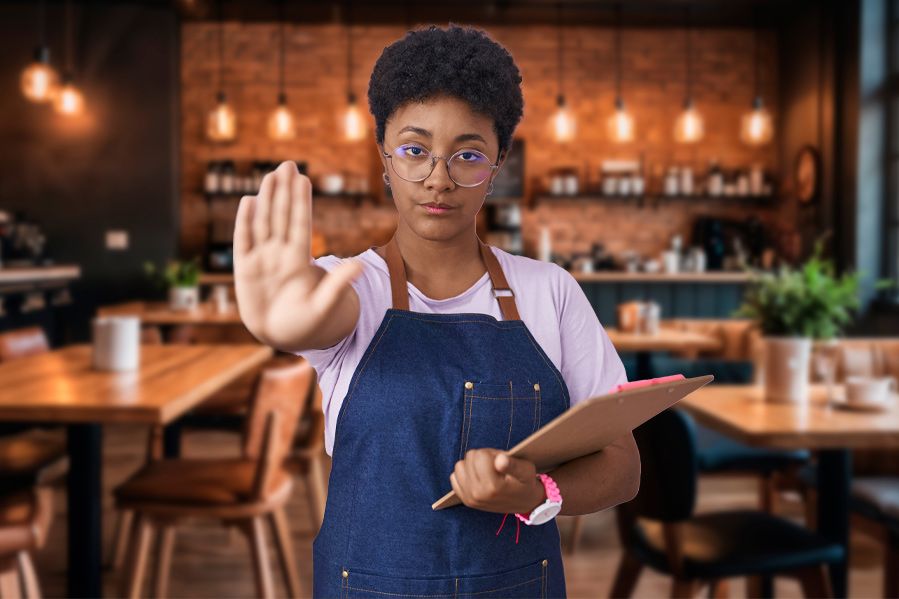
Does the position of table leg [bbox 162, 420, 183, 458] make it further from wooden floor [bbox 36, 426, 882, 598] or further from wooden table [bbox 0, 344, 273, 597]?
wooden table [bbox 0, 344, 273, 597]

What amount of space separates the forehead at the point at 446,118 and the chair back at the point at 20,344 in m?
3.10

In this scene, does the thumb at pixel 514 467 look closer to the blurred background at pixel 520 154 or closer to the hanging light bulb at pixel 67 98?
the blurred background at pixel 520 154

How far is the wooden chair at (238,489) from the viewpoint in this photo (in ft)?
7.79

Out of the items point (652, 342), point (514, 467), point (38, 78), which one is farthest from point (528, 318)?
point (38, 78)

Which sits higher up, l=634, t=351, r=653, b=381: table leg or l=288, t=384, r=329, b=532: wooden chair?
l=634, t=351, r=653, b=381: table leg

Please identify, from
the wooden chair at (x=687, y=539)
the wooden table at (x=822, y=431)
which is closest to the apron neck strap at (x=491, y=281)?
the wooden chair at (x=687, y=539)

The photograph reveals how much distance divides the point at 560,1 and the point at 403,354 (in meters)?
6.95

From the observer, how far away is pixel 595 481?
574mm

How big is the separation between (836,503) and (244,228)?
2.31m

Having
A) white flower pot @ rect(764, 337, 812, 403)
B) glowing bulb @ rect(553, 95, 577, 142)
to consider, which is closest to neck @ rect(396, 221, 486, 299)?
white flower pot @ rect(764, 337, 812, 403)

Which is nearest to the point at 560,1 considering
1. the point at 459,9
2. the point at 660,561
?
the point at 459,9

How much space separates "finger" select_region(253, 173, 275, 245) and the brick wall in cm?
719

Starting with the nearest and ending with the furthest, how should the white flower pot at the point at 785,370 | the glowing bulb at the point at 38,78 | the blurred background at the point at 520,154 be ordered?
the white flower pot at the point at 785,370 < the glowing bulb at the point at 38,78 < the blurred background at the point at 520,154

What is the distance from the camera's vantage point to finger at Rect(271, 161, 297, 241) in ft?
1.58
